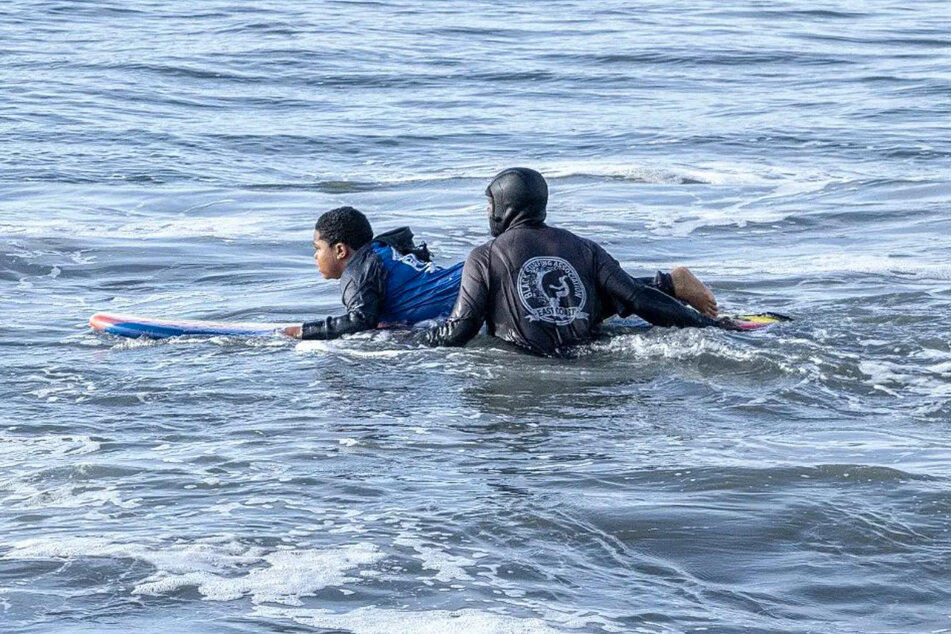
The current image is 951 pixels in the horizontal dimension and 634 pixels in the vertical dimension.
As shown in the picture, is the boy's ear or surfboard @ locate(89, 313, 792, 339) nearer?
the boy's ear

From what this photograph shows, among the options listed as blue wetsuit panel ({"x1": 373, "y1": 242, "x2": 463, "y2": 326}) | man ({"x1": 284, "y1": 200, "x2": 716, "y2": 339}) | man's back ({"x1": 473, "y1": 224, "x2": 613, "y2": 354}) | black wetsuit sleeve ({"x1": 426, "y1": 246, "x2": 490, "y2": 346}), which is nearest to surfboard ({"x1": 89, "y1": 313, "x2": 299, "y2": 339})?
man ({"x1": 284, "y1": 200, "x2": 716, "y2": 339})

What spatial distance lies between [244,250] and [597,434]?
6886mm

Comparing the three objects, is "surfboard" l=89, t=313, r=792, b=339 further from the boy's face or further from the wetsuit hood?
the wetsuit hood

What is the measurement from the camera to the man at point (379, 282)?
9195 millimetres

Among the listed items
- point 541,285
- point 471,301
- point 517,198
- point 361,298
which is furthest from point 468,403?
point 361,298

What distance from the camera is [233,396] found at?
8.34 metres

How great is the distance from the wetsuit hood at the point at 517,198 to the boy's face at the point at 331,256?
1.04m

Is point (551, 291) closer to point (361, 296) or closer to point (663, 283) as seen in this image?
point (663, 283)

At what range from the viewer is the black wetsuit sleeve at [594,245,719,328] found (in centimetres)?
873

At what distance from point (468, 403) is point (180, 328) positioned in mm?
2607

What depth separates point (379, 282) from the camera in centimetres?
923

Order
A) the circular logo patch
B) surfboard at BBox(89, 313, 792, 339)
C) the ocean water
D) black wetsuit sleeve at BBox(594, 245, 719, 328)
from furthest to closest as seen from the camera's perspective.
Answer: surfboard at BBox(89, 313, 792, 339)
black wetsuit sleeve at BBox(594, 245, 719, 328)
the circular logo patch
the ocean water

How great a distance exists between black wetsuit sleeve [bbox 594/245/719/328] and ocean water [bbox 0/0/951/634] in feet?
0.40

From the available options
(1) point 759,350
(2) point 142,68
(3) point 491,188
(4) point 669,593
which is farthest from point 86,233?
(2) point 142,68
